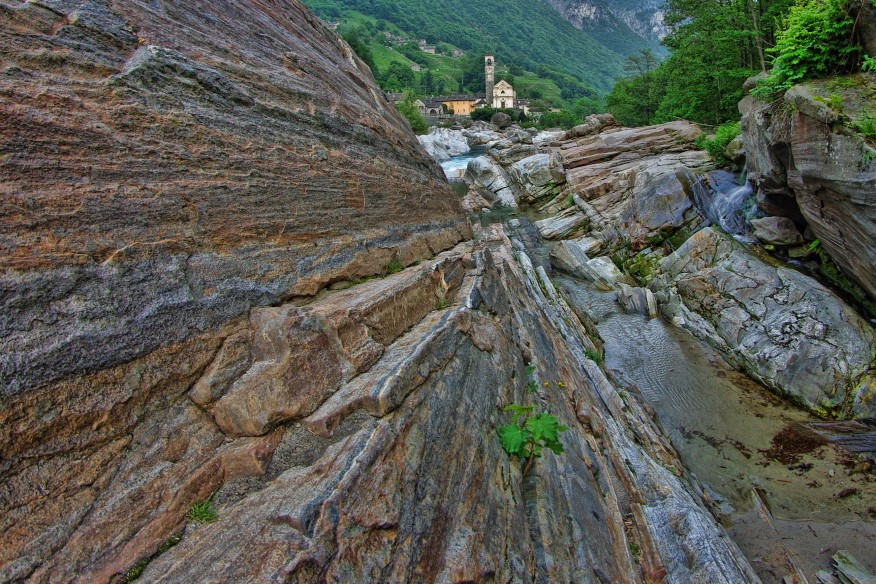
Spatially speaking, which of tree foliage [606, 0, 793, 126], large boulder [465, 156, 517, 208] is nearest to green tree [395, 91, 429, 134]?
large boulder [465, 156, 517, 208]

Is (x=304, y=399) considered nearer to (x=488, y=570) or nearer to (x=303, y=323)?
(x=303, y=323)

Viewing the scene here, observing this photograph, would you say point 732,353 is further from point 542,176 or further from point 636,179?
point 542,176

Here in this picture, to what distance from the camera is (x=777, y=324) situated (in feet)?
45.1

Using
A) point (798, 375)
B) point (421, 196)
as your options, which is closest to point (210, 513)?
point (421, 196)

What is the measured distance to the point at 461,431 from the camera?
5.55 m

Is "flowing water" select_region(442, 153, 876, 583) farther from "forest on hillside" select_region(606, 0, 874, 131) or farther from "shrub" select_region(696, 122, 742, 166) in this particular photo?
"shrub" select_region(696, 122, 742, 166)

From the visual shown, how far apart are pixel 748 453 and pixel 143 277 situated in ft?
45.2

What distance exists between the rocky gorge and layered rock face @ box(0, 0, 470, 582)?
23 mm

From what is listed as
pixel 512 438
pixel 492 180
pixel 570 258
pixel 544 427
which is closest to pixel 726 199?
pixel 570 258

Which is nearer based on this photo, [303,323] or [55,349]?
[55,349]

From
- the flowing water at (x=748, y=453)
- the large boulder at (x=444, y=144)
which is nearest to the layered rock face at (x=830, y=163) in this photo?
the flowing water at (x=748, y=453)

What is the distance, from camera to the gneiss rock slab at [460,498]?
11.9ft

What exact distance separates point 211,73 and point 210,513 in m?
5.75

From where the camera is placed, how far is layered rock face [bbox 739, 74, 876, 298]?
10.2 meters
